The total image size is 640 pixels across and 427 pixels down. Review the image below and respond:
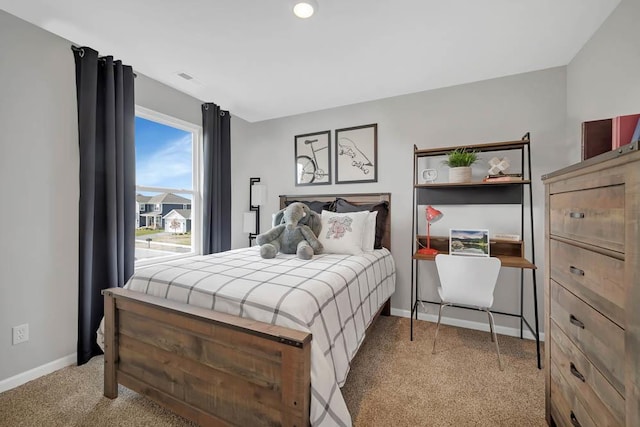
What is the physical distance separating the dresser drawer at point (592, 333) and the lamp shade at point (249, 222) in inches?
119

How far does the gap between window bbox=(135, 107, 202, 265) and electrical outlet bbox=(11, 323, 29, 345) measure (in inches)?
33.8

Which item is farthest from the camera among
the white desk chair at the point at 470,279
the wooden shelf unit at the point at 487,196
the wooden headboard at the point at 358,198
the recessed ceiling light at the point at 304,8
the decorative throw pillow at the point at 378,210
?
the wooden headboard at the point at 358,198

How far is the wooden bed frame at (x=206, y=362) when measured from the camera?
1.04 meters

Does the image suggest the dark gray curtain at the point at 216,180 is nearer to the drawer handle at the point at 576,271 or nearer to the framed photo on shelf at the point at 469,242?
the framed photo on shelf at the point at 469,242

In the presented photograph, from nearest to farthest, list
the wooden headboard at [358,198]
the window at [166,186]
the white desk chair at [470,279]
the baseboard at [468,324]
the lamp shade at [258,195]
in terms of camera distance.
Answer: the white desk chair at [470,279] → the baseboard at [468,324] → the window at [166,186] → the wooden headboard at [358,198] → the lamp shade at [258,195]

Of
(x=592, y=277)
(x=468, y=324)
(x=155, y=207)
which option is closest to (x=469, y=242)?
(x=468, y=324)

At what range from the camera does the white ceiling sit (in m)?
1.66

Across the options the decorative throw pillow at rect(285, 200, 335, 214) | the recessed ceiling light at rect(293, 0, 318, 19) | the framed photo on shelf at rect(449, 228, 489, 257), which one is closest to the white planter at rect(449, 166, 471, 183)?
the framed photo on shelf at rect(449, 228, 489, 257)

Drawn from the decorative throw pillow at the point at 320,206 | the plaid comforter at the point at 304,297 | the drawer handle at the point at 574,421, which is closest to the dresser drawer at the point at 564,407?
the drawer handle at the point at 574,421

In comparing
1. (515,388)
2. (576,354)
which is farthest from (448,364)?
(576,354)

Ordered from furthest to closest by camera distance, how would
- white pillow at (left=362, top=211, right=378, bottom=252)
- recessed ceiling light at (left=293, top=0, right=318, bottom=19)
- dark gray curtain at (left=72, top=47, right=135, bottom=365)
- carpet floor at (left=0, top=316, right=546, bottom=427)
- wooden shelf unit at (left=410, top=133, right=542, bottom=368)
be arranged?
white pillow at (left=362, top=211, right=378, bottom=252) → wooden shelf unit at (left=410, top=133, right=542, bottom=368) → dark gray curtain at (left=72, top=47, right=135, bottom=365) → recessed ceiling light at (left=293, top=0, right=318, bottom=19) → carpet floor at (left=0, top=316, right=546, bottom=427)

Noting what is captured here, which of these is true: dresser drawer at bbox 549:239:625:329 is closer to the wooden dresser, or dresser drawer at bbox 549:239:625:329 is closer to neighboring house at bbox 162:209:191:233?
the wooden dresser

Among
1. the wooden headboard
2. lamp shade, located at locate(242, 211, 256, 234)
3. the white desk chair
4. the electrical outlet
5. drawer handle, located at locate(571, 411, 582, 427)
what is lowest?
drawer handle, located at locate(571, 411, 582, 427)

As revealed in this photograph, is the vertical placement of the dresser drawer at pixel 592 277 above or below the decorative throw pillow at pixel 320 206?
below
